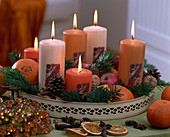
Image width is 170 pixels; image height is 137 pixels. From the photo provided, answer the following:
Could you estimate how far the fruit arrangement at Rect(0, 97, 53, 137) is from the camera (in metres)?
0.82

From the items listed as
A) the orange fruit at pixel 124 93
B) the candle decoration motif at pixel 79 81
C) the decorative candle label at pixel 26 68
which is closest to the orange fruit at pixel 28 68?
the decorative candle label at pixel 26 68

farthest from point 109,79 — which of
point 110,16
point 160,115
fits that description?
point 110,16

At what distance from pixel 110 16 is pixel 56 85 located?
2.39m

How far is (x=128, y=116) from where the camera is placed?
0.98 metres

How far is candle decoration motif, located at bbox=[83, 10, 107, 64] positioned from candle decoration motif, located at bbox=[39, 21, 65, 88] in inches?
8.3

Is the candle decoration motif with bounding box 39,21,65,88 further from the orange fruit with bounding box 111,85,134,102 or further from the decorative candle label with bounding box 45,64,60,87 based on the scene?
the orange fruit with bounding box 111,85,134,102

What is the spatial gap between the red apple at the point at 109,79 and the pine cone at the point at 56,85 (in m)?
0.17

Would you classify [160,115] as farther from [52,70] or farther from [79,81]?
[52,70]

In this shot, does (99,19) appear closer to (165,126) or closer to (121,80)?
(121,80)

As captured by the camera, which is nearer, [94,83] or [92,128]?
[92,128]

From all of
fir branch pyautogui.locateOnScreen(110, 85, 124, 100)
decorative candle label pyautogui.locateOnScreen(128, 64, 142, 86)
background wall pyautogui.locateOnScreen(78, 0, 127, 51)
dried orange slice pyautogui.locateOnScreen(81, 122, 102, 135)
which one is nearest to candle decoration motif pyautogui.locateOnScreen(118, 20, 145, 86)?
decorative candle label pyautogui.locateOnScreen(128, 64, 142, 86)

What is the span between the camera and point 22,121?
0.83 metres

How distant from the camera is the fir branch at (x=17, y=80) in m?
0.99

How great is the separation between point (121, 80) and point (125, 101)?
168 mm
